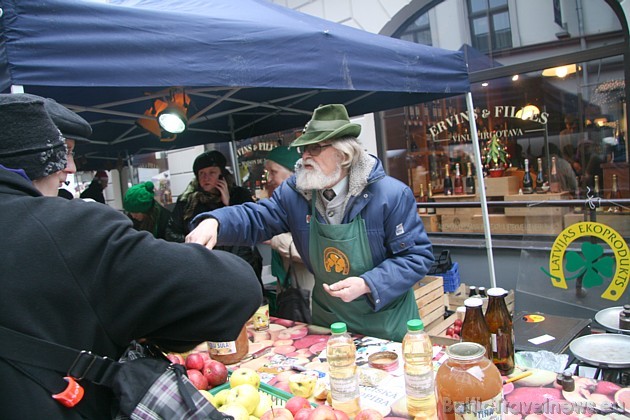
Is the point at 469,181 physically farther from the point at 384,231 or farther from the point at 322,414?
the point at 322,414

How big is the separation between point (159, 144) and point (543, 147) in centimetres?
515

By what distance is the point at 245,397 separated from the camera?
1.38 metres

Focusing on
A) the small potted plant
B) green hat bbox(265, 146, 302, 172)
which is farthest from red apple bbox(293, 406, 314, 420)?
the small potted plant

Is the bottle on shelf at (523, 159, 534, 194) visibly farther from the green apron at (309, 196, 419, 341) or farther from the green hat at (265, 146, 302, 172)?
the green apron at (309, 196, 419, 341)

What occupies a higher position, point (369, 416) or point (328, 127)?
point (328, 127)

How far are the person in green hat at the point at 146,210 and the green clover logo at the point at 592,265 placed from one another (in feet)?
12.2

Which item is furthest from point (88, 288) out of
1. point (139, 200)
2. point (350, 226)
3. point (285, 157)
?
point (139, 200)

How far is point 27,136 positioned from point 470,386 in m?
1.21

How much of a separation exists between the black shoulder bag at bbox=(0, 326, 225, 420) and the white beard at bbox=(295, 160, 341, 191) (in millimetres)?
1291

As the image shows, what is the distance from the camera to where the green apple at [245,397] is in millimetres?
1369

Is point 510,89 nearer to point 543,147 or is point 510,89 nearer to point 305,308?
point 543,147

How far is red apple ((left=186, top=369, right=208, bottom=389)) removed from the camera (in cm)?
158

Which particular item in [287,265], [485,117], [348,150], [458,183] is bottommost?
[287,265]

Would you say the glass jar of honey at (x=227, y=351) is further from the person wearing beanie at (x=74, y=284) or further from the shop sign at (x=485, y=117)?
the shop sign at (x=485, y=117)
